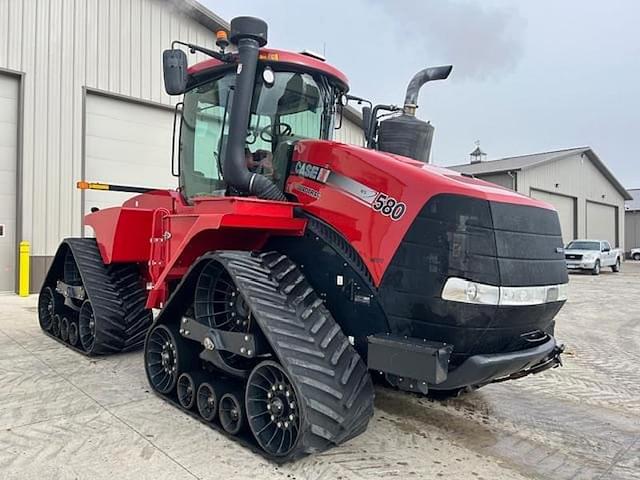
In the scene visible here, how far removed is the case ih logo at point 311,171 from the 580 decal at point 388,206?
0.48m

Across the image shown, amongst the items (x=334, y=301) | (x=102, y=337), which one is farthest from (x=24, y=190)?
(x=334, y=301)

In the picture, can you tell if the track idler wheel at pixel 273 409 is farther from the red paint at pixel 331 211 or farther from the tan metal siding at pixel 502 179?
the tan metal siding at pixel 502 179

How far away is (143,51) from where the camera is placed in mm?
11672

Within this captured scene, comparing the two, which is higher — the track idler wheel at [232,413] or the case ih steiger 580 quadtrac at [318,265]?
the case ih steiger 580 quadtrac at [318,265]

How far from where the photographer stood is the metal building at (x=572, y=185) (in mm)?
26656

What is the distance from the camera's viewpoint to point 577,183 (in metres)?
30.3

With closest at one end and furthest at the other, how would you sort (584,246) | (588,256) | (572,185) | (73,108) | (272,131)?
(272,131) → (73,108) → (588,256) → (584,246) → (572,185)

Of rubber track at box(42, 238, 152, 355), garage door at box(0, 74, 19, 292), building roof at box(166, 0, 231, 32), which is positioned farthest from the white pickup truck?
rubber track at box(42, 238, 152, 355)

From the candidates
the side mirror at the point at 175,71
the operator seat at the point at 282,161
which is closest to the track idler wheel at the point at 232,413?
the operator seat at the point at 282,161

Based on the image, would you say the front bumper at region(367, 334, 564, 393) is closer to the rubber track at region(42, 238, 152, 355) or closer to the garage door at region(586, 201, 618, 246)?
the rubber track at region(42, 238, 152, 355)

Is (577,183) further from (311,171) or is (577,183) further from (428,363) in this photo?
(428,363)

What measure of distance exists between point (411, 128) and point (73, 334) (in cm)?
451

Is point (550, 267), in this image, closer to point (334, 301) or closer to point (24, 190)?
point (334, 301)

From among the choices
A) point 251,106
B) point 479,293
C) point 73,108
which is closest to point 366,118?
point 251,106
